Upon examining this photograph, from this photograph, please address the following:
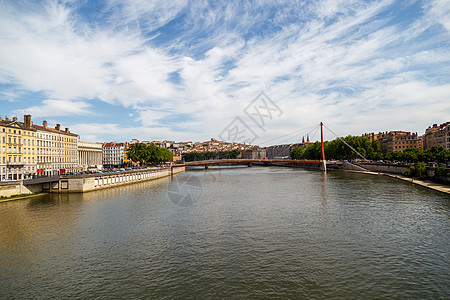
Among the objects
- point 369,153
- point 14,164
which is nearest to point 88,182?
point 14,164

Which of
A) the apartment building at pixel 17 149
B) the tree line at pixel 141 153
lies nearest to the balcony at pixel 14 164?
the apartment building at pixel 17 149

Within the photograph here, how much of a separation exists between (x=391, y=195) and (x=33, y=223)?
28808 mm

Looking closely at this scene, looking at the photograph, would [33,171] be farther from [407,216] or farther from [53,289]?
[407,216]

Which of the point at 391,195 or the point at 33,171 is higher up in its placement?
the point at 33,171

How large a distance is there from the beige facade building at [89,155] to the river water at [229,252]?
51.4m

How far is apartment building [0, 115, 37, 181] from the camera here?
3362 centimetres

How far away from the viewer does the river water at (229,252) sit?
9.52 m

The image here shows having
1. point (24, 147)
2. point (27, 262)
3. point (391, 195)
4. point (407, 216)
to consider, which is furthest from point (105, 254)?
point (24, 147)

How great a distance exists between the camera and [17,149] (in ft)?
119

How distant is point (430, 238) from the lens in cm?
1402

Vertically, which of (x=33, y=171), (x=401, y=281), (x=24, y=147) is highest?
(x=24, y=147)

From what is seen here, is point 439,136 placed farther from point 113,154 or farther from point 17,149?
point 113,154

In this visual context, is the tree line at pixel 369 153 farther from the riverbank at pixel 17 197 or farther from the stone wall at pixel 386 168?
the riverbank at pixel 17 197

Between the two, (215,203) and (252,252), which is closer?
(252,252)
